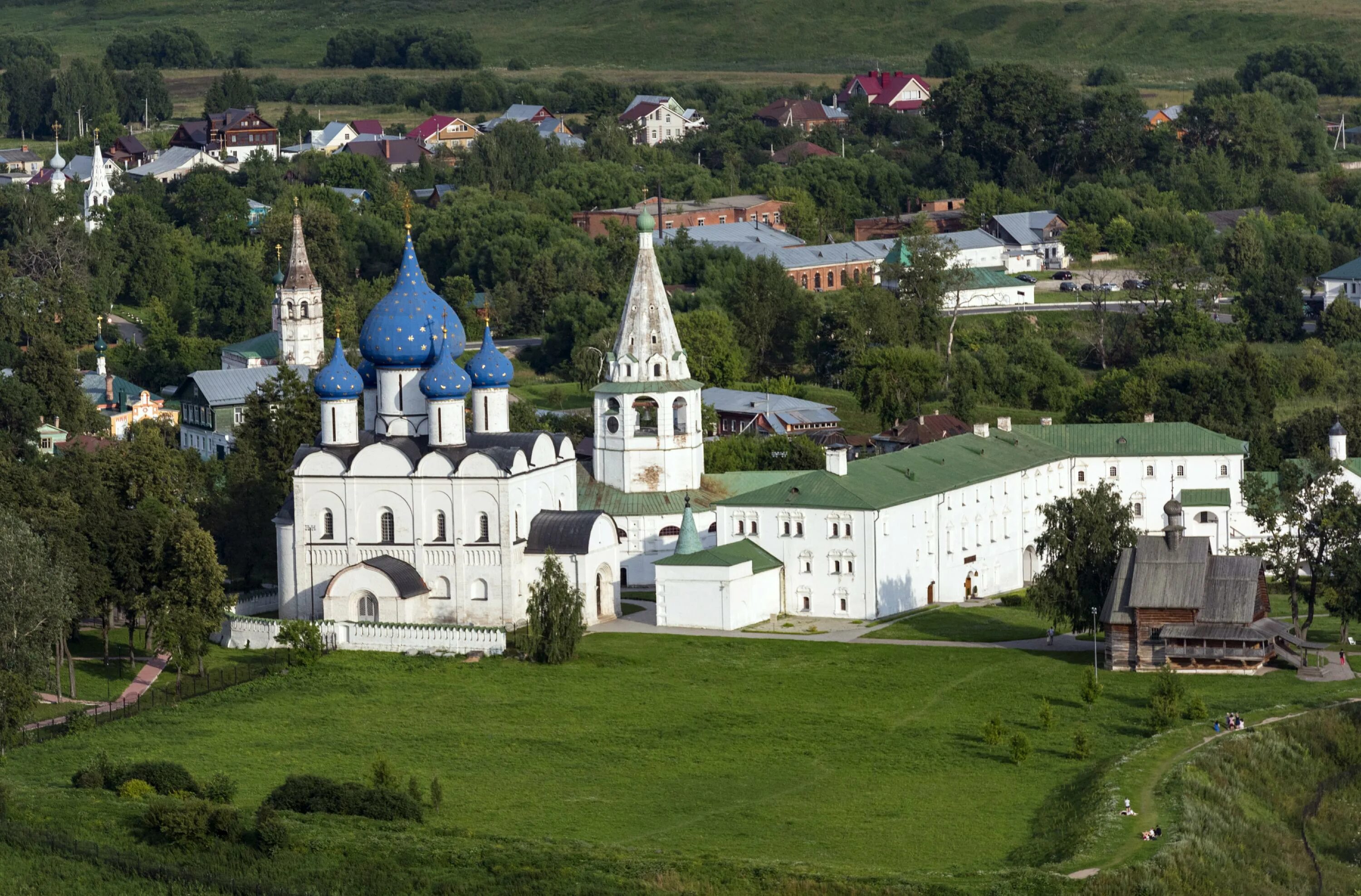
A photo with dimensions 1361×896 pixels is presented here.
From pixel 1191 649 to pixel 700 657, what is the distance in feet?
33.5

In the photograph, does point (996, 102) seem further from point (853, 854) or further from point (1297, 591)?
point (853, 854)

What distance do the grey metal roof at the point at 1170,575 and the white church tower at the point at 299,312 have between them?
42.1 metres

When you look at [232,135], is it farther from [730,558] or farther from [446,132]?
[730,558]

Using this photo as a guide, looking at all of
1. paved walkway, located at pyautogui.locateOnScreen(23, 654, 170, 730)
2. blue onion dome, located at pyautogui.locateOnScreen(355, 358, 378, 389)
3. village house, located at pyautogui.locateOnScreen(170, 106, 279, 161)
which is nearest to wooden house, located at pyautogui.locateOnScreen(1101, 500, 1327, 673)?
blue onion dome, located at pyautogui.locateOnScreen(355, 358, 378, 389)

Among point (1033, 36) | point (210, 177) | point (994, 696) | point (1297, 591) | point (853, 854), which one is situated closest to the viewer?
point (853, 854)

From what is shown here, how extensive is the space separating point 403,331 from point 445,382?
2.58 metres

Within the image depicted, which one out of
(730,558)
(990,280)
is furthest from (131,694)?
(990,280)

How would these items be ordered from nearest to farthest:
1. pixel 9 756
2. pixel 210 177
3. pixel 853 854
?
pixel 853 854 → pixel 9 756 → pixel 210 177

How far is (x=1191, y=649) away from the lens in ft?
178

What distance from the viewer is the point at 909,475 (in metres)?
63.9

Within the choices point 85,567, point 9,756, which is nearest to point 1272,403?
point 85,567

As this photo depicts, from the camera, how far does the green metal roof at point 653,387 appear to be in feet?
218

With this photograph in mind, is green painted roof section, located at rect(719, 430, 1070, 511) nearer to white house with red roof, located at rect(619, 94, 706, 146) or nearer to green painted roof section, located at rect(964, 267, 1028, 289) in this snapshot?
green painted roof section, located at rect(964, 267, 1028, 289)

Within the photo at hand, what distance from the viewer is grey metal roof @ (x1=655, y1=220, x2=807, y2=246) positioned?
375 feet
